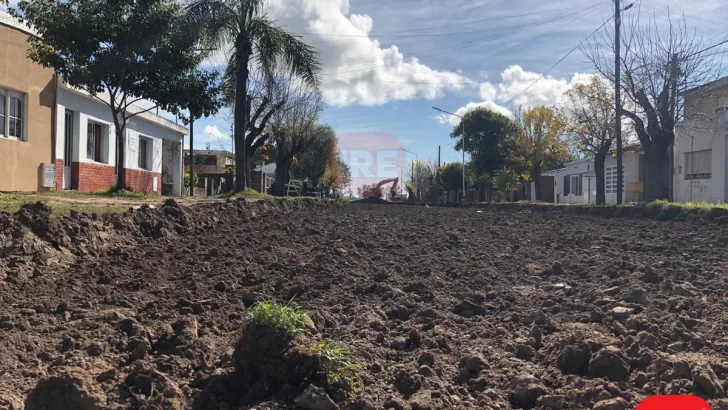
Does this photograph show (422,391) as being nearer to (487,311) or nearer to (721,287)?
(487,311)

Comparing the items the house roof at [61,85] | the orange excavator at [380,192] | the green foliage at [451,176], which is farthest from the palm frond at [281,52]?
the green foliage at [451,176]

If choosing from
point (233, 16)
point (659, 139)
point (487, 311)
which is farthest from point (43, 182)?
point (659, 139)

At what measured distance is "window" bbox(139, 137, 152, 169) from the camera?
23.1 meters

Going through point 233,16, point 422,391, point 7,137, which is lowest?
point 422,391

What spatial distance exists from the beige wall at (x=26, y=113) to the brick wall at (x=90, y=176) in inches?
62.5

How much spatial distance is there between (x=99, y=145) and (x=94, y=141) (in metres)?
0.34

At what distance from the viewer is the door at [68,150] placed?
1670 cm

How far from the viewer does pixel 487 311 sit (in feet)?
15.8

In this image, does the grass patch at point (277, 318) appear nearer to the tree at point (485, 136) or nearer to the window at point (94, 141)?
A: the window at point (94, 141)

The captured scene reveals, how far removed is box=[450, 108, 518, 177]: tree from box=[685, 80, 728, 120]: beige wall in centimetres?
2587

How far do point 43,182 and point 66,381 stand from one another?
14237mm

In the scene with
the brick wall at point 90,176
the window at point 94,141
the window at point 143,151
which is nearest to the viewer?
the brick wall at point 90,176

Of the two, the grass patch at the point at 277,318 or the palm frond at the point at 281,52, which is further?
the palm frond at the point at 281,52

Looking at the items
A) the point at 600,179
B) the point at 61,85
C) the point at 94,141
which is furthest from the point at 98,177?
the point at 600,179
